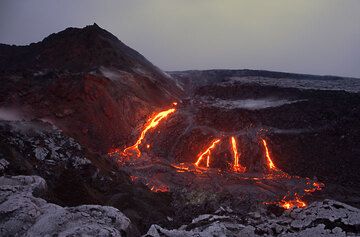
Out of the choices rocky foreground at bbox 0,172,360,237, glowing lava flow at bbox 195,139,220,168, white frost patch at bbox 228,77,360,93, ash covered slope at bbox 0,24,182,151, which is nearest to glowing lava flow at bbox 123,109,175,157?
ash covered slope at bbox 0,24,182,151

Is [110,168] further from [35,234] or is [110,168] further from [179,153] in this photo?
[35,234]

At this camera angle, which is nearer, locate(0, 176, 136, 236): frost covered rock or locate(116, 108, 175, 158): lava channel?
locate(0, 176, 136, 236): frost covered rock

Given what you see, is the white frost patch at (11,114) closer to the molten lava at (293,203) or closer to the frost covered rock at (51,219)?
the frost covered rock at (51,219)

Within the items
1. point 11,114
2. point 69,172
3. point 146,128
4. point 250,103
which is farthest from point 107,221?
point 250,103

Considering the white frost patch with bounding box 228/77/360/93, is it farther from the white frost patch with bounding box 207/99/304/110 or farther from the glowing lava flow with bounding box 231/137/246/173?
the glowing lava flow with bounding box 231/137/246/173

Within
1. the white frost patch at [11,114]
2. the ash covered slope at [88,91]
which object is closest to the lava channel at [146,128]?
the ash covered slope at [88,91]

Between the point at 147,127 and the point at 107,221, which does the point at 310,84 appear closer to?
the point at 147,127
